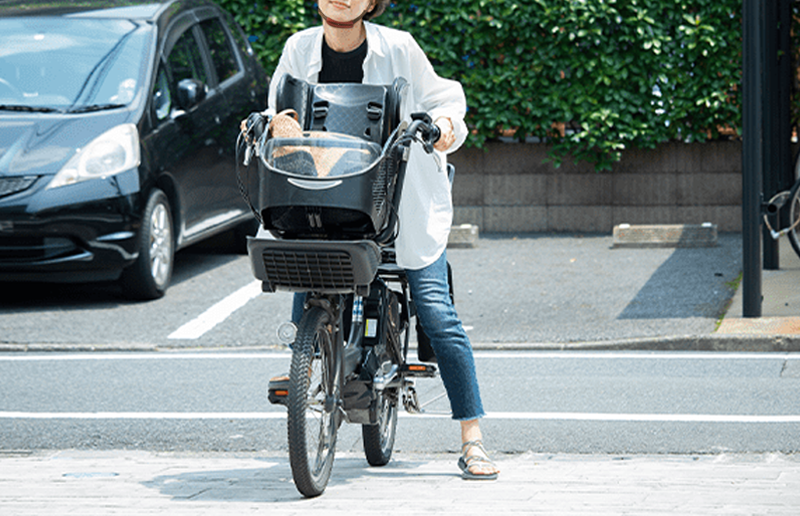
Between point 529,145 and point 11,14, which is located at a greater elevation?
point 11,14

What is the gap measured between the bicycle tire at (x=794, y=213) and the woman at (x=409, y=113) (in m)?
5.74

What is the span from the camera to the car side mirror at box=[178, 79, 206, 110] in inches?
360

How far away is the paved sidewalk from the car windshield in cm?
455

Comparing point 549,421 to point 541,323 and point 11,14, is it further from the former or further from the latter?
point 11,14

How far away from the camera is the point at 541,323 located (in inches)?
329

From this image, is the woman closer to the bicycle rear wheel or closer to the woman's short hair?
the woman's short hair

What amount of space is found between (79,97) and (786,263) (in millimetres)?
5859

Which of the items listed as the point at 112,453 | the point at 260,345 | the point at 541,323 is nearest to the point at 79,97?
the point at 260,345

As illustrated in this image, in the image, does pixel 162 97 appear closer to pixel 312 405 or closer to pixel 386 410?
pixel 386 410

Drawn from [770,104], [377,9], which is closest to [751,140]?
[770,104]

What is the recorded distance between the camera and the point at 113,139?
28.7 ft

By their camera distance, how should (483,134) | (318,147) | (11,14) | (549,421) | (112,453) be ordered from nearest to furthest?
(318,147) < (112,453) < (549,421) < (11,14) < (483,134)

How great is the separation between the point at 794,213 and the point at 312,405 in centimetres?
649

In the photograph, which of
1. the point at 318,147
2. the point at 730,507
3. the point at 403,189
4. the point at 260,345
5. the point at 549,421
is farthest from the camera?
the point at 260,345
